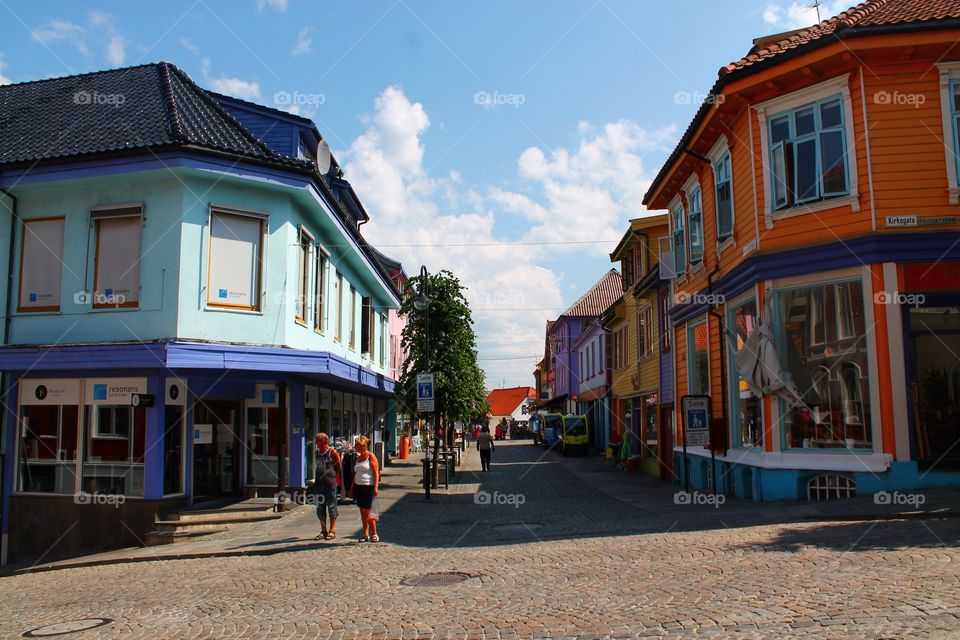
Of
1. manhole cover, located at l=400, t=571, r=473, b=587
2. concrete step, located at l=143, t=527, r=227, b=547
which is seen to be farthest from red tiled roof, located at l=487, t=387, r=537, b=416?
manhole cover, located at l=400, t=571, r=473, b=587

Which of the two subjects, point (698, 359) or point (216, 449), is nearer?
point (216, 449)

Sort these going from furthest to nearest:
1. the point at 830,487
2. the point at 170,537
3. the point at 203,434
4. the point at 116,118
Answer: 1. the point at 116,118
2. the point at 203,434
3. the point at 170,537
4. the point at 830,487

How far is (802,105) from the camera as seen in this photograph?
1426cm

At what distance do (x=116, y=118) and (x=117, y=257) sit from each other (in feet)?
12.4

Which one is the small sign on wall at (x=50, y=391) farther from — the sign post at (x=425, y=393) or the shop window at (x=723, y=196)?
the shop window at (x=723, y=196)

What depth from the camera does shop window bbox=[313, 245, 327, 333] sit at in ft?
59.1

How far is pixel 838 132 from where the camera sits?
13.8m

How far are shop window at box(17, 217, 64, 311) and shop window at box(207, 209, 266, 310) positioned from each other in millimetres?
3337

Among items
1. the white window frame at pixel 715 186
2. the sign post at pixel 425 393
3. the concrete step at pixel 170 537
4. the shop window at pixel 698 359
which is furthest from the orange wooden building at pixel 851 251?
the concrete step at pixel 170 537

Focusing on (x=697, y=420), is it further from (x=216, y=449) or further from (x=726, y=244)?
(x=216, y=449)

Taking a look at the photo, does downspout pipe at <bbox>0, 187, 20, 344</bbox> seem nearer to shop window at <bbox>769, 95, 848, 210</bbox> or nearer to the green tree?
the green tree

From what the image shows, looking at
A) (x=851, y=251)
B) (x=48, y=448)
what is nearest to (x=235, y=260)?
(x=48, y=448)

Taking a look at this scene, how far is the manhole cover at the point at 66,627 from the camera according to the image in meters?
7.99

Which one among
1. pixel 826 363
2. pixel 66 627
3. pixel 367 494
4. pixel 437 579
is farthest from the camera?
pixel 826 363
